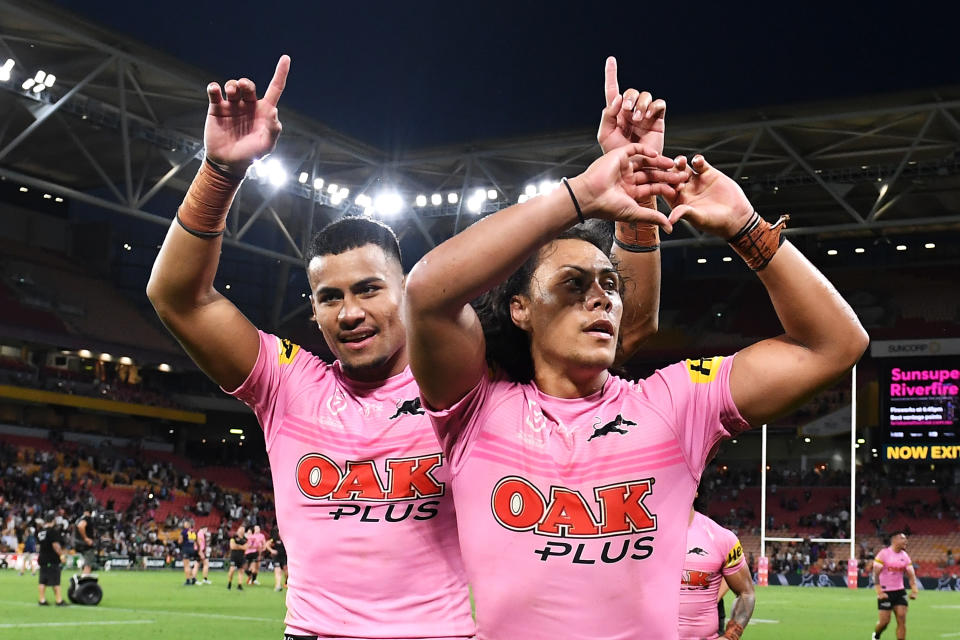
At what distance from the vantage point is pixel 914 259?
4675 centimetres

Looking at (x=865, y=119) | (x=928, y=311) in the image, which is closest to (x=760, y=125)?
(x=865, y=119)

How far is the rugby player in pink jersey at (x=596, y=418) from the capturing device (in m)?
2.74

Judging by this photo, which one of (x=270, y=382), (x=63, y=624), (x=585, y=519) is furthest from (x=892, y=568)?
(x=585, y=519)

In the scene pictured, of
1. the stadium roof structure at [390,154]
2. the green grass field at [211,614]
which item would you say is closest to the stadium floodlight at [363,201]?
the stadium roof structure at [390,154]

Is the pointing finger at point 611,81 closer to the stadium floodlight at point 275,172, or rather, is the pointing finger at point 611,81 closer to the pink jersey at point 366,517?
the pink jersey at point 366,517

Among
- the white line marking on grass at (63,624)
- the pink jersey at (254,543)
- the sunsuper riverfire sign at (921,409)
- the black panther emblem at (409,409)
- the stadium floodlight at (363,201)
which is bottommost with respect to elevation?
the white line marking on grass at (63,624)

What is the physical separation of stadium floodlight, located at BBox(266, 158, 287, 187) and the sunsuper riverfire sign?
16.6m

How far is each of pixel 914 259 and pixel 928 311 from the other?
2.99m

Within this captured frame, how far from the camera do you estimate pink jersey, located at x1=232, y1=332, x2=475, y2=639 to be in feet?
11.3

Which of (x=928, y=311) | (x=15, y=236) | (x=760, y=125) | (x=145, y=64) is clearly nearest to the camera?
(x=145, y=64)

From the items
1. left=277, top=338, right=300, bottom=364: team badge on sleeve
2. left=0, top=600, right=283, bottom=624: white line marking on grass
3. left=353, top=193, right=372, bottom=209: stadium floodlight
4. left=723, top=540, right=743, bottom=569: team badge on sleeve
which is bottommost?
left=0, top=600, right=283, bottom=624: white line marking on grass

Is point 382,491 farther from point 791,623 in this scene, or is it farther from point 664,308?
point 664,308

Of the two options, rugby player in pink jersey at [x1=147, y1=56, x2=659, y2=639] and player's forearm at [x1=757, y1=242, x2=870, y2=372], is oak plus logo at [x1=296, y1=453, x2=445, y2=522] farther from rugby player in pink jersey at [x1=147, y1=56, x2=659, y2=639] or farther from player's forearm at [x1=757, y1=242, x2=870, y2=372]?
player's forearm at [x1=757, y1=242, x2=870, y2=372]

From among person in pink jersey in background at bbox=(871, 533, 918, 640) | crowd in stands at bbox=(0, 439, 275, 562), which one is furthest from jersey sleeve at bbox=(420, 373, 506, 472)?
crowd in stands at bbox=(0, 439, 275, 562)
